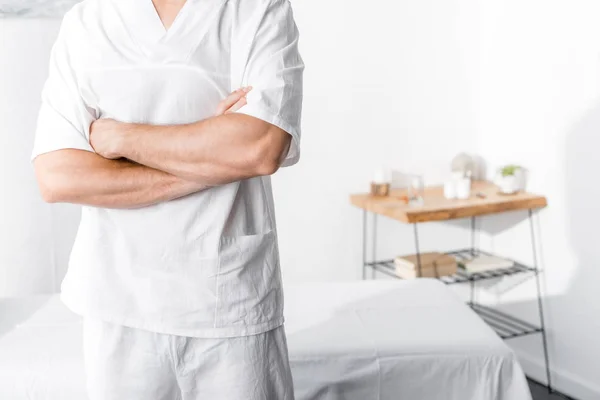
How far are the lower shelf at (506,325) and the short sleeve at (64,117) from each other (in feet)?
7.69

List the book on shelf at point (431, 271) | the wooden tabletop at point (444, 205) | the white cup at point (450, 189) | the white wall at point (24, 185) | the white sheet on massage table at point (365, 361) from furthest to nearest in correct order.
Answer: the white cup at point (450, 189), the book on shelf at point (431, 271), the wooden tabletop at point (444, 205), the white wall at point (24, 185), the white sheet on massage table at point (365, 361)

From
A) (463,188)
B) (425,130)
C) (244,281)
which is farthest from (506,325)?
(244,281)

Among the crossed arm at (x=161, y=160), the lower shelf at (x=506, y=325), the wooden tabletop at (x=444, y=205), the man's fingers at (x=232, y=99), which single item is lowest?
the lower shelf at (x=506, y=325)

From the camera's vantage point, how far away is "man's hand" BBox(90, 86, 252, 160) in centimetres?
130

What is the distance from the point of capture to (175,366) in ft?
4.26

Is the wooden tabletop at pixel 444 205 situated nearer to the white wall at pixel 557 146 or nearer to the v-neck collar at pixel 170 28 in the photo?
the white wall at pixel 557 146

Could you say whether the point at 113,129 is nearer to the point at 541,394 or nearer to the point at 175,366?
the point at 175,366

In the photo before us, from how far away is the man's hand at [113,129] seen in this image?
1299 mm

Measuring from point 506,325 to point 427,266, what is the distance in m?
0.53

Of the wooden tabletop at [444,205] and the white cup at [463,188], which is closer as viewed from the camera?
the wooden tabletop at [444,205]

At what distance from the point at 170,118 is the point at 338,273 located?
2.31 m

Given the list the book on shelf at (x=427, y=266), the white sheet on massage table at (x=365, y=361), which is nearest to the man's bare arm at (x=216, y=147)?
the white sheet on massage table at (x=365, y=361)

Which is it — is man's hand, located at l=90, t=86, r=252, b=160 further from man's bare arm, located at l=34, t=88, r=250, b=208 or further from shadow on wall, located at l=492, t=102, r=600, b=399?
shadow on wall, located at l=492, t=102, r=600, b=399

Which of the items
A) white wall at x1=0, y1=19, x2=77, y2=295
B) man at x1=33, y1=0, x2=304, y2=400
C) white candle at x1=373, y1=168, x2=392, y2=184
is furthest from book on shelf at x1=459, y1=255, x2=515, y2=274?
man at x1=33, y1=0, x2=304, y2=400
